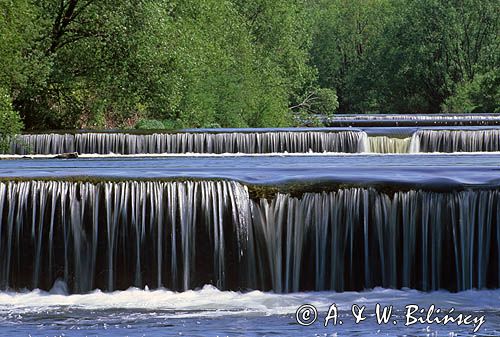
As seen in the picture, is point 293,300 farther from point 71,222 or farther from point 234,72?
point 234,72

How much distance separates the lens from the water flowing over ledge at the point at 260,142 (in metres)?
→ 33.6

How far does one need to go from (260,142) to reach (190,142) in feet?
6.88

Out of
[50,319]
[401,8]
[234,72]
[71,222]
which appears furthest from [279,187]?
[401,8]

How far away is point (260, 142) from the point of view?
34594 millimetres

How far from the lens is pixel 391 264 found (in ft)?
57.8

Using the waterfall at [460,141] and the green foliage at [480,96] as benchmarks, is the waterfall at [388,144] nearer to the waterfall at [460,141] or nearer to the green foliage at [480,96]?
the waterfall at [460,141]

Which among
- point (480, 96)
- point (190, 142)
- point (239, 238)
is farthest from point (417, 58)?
point (239, 238)

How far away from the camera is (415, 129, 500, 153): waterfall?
34938mm

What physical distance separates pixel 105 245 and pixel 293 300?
9.90 ft
